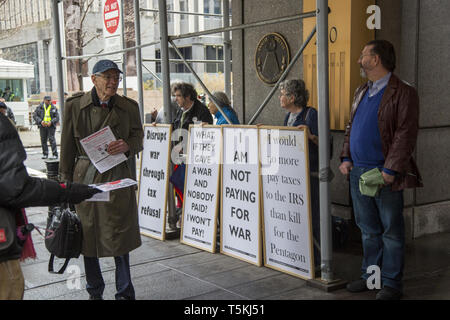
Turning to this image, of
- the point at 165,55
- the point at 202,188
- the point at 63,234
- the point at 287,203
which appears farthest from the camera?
the point at 165,55

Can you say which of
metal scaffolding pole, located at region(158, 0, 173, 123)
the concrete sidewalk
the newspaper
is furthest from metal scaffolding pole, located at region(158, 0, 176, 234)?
the newspaper

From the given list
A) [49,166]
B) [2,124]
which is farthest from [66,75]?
[2,124]

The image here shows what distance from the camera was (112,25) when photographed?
8.44 m

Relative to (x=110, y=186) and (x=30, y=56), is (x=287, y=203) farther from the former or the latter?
(x=30, y=56)

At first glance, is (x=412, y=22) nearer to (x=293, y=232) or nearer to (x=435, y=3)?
(x=435, y=3)

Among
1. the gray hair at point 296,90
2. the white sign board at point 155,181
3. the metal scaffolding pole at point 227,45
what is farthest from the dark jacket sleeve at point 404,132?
the metal scaffolding pole at point 227,45

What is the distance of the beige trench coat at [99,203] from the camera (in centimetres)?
418

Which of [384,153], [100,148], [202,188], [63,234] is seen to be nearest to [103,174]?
[100,148]

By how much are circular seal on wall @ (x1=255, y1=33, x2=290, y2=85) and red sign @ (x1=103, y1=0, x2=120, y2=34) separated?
2.61m

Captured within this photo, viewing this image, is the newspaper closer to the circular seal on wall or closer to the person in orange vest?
Answer: the circular seal on wall

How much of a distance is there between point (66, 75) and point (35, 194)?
112 feet

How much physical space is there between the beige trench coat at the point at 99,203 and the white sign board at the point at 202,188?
5.13ft

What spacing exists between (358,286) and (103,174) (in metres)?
2.34

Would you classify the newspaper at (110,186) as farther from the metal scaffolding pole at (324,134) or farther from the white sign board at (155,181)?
the white sign board at (155,181)
